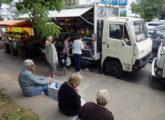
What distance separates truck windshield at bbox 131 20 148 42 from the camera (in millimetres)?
5359

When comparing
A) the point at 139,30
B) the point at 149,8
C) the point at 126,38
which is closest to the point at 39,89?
the point at 126,38

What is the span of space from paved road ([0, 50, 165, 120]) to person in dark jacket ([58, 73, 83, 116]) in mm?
280

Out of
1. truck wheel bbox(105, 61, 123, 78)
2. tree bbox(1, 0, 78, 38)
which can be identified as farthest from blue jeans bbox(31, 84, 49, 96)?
truck wheel bbox(105, 61, 123, 78)

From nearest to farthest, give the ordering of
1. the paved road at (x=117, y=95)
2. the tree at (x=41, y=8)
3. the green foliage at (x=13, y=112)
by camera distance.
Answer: the green foliage at (x=13, y=112) → the paved road at (x=117, y=95) → the tree at (x=41, y=8)

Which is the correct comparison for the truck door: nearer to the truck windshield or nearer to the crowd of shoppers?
the truck windshield

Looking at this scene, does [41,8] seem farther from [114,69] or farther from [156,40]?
[156,40]

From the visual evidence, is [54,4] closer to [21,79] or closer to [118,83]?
[21,79]

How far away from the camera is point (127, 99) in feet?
14.7

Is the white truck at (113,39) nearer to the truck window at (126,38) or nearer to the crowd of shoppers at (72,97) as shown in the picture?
the truck window at (126,38)

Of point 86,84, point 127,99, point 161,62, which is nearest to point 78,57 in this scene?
point 86,84

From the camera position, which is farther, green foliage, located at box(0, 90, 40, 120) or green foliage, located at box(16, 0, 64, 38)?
green foliage, located at box(16, 0, 64, 38)

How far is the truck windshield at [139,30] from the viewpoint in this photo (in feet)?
17.6

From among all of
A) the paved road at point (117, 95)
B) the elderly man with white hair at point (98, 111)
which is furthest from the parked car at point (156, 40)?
the elderly man with white hair at point (98, 111)

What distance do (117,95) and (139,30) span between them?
2.65 meters
